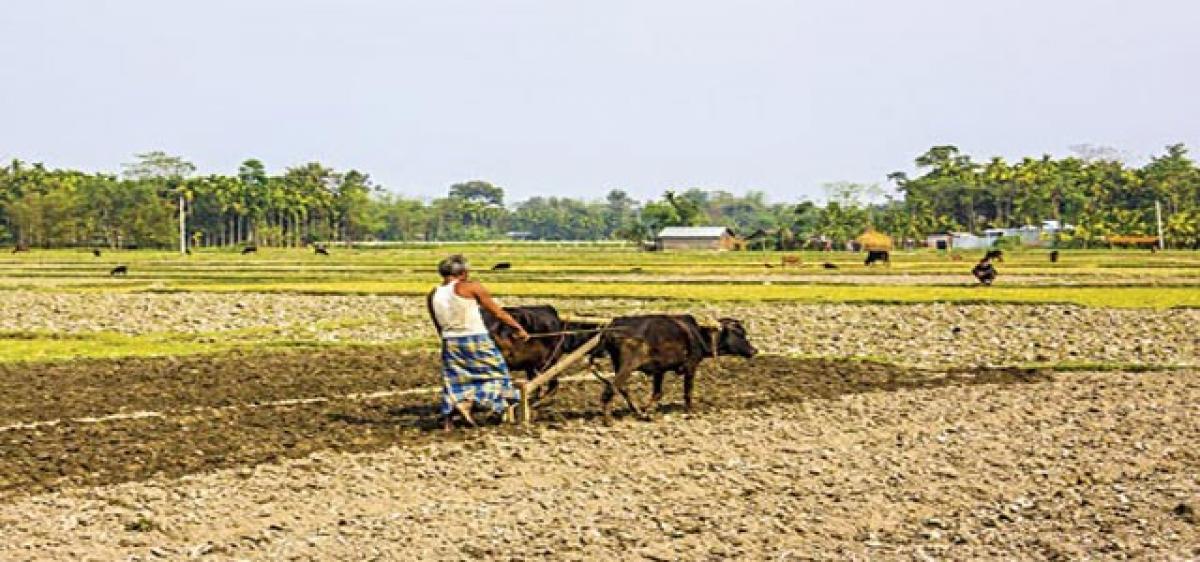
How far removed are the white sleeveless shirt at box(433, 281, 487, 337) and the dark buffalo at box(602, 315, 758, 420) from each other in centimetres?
158

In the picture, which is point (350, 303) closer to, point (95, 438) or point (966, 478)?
point (95, 438)

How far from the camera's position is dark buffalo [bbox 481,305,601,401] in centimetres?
1370

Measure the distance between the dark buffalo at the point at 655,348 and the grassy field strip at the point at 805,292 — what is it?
18.5 m

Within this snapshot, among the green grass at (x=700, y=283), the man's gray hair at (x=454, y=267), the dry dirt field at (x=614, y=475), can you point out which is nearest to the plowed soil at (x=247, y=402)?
the dry dirt field at (x=614, y=475)

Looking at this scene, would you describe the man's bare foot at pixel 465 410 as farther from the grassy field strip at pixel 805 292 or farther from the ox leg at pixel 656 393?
the grassy field strip at pixel 805 292

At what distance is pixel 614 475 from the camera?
1064 centimetres

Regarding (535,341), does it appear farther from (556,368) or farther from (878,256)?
(878,256)

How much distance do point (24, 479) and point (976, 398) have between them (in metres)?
9.64

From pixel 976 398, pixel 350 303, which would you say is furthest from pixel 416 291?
pixel 976 398

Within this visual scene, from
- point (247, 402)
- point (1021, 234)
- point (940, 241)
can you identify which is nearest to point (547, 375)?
point (247, 402)

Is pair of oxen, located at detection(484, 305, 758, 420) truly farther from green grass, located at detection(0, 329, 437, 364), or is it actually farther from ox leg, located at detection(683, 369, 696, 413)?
green grass, located at detection(0, 329, 437, 364)

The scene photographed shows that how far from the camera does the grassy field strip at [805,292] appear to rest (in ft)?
A: 105

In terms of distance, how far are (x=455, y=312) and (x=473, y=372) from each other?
59 cm

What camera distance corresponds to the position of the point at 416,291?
39281 millimetres
